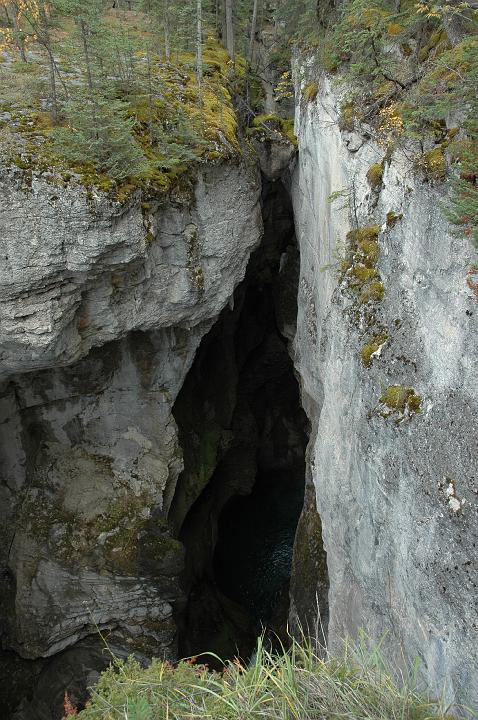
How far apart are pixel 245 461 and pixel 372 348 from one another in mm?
14183

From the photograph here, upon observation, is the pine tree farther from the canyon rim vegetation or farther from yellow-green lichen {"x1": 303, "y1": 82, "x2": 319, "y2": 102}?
yellow-green lichen {"x1": 303, "y1": 82, "x2": 319, "y2": 102}

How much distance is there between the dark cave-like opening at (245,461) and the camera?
16812 millimetres

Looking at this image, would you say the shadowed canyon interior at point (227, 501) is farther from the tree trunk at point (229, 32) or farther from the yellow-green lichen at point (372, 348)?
the yellow-green lichen at point (372, 348)

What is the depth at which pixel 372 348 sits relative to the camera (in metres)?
7.75

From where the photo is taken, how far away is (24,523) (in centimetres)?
1462

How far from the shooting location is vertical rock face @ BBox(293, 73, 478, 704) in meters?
5.72

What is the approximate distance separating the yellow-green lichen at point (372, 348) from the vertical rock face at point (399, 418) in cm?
2

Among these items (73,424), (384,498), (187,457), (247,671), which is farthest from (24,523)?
(247,671)

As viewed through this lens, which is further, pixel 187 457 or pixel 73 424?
pixel 187 457

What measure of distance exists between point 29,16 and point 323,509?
37.2 ft

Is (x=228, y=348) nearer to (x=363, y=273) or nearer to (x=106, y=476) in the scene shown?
(x=106, y=476)

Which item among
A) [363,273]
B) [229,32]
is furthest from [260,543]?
[229,32]

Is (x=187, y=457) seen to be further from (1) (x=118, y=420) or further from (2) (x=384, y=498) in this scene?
(2) (x=384, y=498)

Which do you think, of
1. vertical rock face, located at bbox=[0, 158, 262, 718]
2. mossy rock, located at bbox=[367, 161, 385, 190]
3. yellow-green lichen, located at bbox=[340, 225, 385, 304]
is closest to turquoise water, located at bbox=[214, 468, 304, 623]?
vertical rock face, located at bbox=[0, 158, 262, 718]
